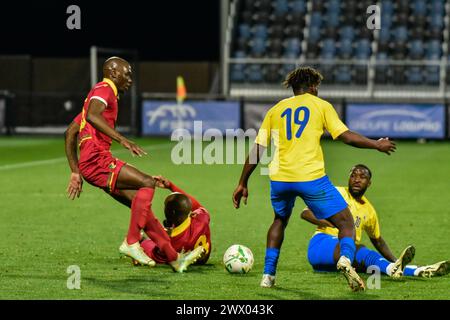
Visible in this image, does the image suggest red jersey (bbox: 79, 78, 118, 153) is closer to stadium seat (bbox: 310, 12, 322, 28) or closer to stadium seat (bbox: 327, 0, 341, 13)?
stadium seat (bbox: 310, 12, 322, 28)

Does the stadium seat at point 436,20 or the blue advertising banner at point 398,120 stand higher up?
the stadium seat at point 436,20

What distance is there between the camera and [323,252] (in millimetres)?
9750

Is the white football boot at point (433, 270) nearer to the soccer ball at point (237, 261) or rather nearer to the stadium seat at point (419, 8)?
the soccer ball at point (237, 261)

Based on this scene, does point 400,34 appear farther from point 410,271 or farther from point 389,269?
point 389,269

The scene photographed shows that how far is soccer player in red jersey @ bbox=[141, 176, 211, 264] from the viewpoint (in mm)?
10250

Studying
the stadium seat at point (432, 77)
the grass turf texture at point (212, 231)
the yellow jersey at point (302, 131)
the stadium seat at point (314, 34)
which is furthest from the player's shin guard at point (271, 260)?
the stadium seat at point (314, 34)

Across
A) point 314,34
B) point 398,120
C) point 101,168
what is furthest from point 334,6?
point 101,168

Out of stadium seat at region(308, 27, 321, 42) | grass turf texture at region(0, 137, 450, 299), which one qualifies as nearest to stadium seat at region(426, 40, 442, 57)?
stadium seat at region(308, 27, 321, 42)

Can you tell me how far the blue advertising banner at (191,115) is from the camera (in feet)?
101

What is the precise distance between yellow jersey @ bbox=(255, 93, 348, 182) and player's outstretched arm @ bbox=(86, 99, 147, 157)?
4.07 ft

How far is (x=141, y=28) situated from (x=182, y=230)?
2879cm

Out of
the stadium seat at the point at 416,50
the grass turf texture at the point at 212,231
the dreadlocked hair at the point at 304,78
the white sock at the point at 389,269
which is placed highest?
the stadium seat at the point at 416,50

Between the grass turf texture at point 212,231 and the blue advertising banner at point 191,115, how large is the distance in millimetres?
6570

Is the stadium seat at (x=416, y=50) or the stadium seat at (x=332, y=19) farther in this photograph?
the stadium seat at (x=332, y=19)
